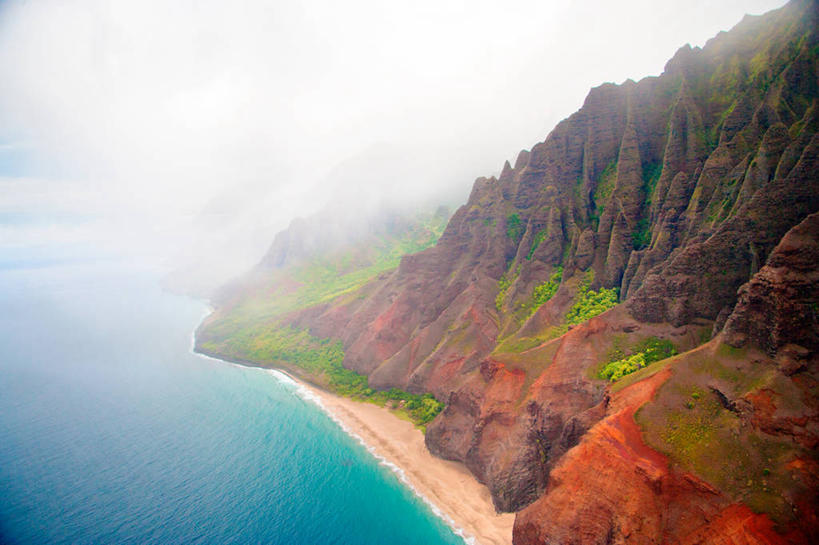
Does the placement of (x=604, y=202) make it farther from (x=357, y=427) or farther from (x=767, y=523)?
(x=357, y=427)

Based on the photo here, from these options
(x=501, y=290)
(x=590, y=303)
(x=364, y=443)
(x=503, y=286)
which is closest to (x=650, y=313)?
(x=590, y=303)

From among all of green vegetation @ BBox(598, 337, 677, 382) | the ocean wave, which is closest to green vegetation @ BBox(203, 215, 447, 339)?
the ocean wave

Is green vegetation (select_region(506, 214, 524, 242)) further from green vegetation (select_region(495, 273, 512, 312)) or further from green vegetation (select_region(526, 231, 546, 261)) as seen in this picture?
green vegetation (select_region(495, 273, 512, 312))

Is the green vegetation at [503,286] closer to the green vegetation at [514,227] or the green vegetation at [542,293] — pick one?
the green vegetation at [542,293]

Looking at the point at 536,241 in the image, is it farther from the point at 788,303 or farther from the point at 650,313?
the point at 788,303

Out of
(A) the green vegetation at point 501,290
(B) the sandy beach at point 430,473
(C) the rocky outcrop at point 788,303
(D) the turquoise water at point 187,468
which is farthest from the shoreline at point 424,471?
(C) the rocky outcrop at point 788,303

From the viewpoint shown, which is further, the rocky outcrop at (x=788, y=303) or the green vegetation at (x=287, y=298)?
the green vegetation at (x=287, y=298)
